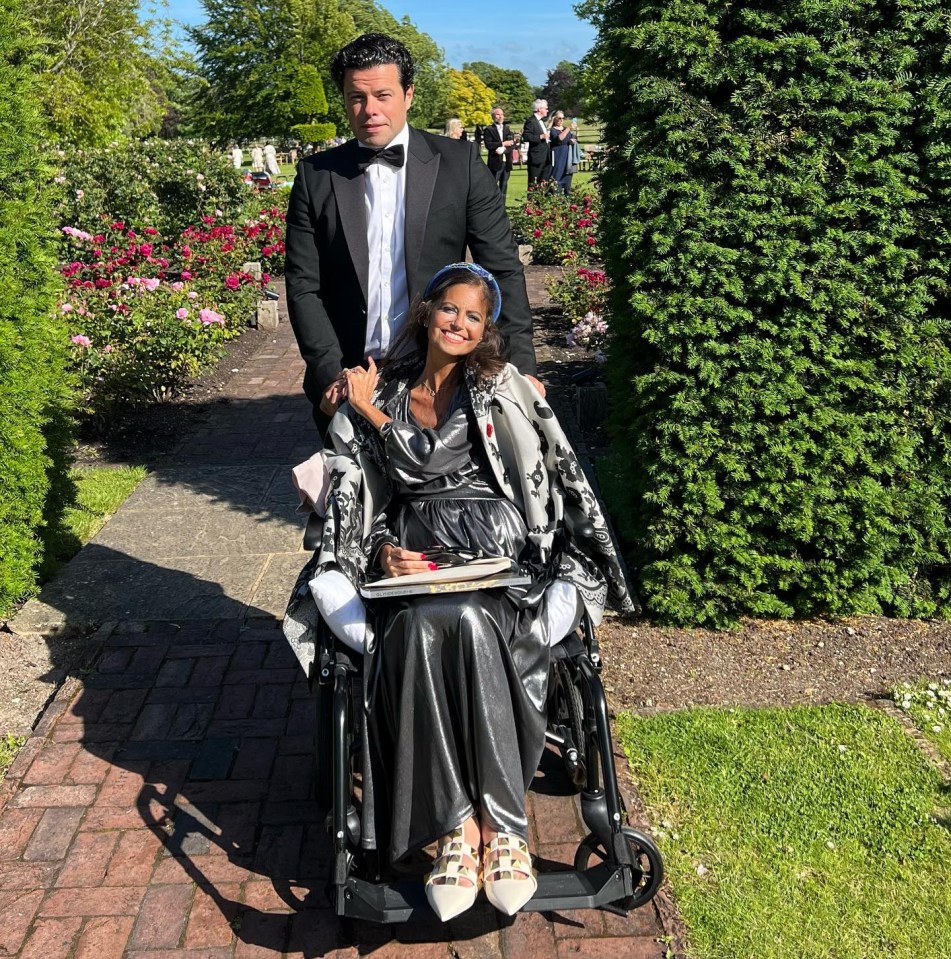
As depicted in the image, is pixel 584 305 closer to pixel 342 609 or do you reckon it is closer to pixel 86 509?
pixel 86 509

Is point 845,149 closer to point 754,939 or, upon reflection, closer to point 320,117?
point 754,939

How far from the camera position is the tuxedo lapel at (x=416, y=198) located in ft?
11.4

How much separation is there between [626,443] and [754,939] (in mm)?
2173

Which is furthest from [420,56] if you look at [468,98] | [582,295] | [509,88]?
[582,295]

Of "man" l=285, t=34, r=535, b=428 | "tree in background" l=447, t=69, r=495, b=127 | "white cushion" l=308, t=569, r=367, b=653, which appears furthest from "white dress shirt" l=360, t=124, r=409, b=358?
"tree in background" l=447, t=69, r=495, b=127

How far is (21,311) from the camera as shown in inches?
172

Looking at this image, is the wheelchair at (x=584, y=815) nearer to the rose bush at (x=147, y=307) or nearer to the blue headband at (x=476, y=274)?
the blue headband at (x=476, y=274)

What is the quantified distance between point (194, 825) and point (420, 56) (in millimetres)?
61991

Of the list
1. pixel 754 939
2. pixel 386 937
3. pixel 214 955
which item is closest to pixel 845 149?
pixel 754 939

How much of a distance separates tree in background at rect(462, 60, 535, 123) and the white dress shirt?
8419 centimetres

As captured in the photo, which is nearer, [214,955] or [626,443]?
[214,955]

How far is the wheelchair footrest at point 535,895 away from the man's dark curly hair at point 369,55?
7.92 feet

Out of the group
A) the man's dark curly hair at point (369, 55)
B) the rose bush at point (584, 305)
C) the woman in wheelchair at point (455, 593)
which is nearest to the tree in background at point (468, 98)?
the rose bush at point (584, 305)

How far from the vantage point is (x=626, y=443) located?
433cm
